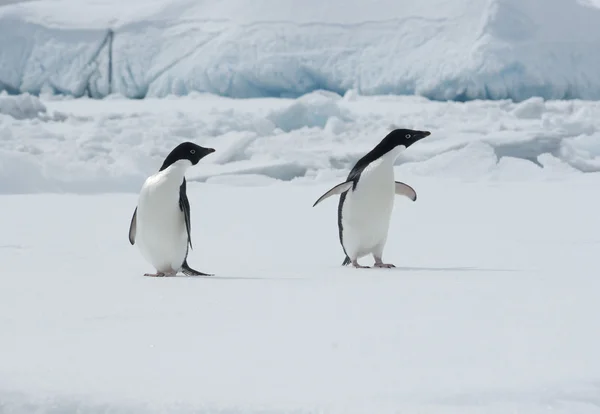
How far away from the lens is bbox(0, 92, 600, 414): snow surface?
1426mm

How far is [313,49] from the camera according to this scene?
15.1 m

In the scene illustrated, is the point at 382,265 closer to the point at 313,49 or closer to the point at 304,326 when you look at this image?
the point at 304,326

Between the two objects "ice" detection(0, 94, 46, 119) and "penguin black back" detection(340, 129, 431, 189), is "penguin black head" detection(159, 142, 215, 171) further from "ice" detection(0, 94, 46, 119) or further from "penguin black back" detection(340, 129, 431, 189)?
"ice" detection(0, 94, 46, 119)

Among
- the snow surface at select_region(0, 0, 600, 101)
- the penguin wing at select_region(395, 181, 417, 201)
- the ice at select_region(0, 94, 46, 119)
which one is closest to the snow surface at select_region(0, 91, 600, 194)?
the ice at select_region(0, 94, 46, 119)

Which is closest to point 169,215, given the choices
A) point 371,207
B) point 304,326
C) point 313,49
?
point 371,207

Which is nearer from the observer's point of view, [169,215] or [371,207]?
[169,215]

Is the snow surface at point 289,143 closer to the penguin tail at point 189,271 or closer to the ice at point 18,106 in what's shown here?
the ice at point 18,106

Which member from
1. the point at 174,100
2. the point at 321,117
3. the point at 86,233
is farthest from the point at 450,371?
the point at 174,100

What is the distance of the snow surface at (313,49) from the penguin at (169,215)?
11109 mm

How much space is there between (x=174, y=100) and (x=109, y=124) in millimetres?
4344

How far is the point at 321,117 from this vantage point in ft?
35.2

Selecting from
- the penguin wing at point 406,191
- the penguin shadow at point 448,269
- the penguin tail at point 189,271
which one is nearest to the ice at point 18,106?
the penguin wing at point 406,191

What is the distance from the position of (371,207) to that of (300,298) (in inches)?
40.4

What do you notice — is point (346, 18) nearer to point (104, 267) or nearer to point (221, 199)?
point (221, 199)
